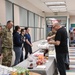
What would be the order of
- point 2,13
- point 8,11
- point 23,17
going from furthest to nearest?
point 23,17
point 8,11
point 2,13

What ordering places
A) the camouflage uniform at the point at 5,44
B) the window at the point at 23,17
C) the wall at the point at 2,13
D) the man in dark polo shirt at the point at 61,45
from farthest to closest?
1. the window at the point at 23,17
2. the wall at the point at 2,13
3. the camouflage uniform at the point at 5,44
4. the man in dark polo shirt at the point at 61,45

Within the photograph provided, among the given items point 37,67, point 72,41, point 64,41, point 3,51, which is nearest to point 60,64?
point 64,41

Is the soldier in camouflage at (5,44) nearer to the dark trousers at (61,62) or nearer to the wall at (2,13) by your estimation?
the wall at (2,13)

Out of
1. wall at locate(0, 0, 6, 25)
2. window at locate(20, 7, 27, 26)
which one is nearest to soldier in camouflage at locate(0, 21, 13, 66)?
wall at locate(0, 0, 6, 25)

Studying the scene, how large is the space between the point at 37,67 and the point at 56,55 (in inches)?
47.7

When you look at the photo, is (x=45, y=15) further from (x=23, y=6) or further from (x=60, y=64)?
(x=60, y=64)

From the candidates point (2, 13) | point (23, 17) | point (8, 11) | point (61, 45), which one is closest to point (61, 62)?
point (61, 45)

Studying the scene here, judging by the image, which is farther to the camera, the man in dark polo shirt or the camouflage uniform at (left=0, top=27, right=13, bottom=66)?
the camouflage uniform at (left=0, top=27, right=13, bottom=66)

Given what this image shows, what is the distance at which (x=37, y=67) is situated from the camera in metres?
3.12

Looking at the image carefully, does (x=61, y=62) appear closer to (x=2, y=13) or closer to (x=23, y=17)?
(x=2, y=13)

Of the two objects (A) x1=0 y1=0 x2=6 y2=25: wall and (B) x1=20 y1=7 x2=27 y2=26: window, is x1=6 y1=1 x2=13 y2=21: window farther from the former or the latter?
(B) x1=20 y1=7 x2=27 y2=26: window

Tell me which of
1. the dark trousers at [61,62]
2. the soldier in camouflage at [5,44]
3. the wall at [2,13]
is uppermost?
the wall at [2,13]

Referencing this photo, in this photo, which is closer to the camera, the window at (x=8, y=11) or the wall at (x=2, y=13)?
the wall at (x=2, y=13)

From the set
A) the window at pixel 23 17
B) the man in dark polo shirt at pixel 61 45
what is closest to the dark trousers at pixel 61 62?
the man in dark polo shirt at pixel 61 45
